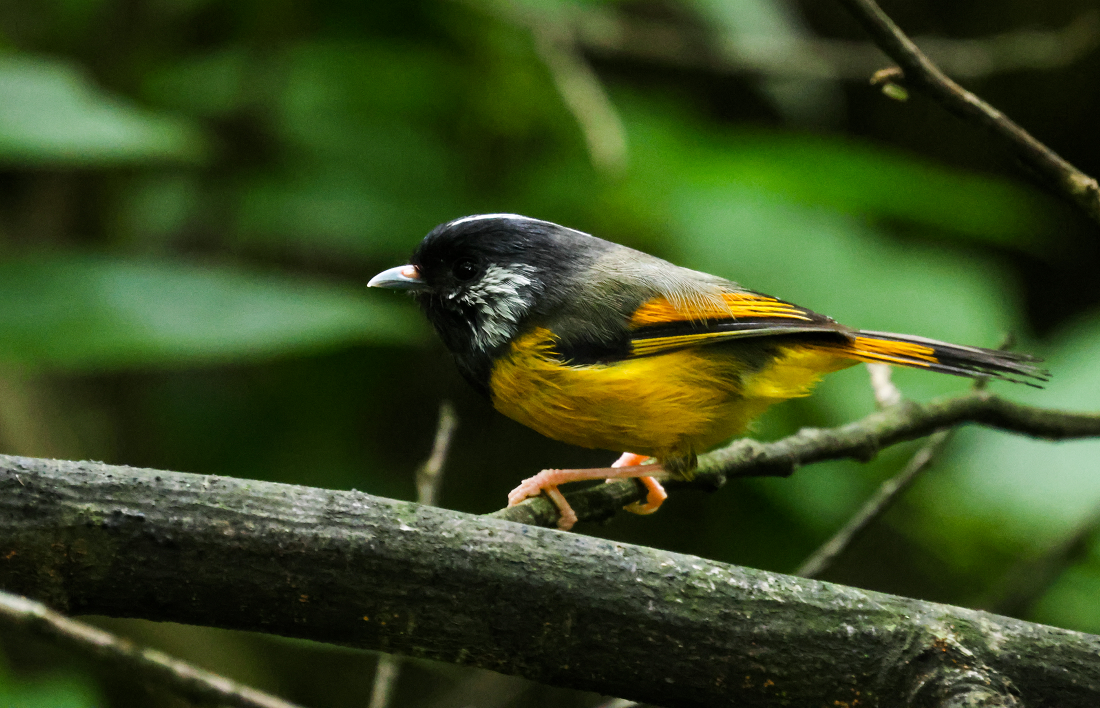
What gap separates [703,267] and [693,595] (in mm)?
3038

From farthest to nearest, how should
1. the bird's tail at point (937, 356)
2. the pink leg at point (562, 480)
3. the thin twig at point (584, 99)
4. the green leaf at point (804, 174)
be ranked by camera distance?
the green leaf at point (804, 174) < the thin twig at point (584, 99) < the bird's tail at point (937, 356) < the pink leg at point (562, 480)

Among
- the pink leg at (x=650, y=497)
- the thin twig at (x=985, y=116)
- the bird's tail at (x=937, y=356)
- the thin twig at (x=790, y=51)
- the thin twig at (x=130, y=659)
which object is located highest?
the thin twig at (x=790, y=51)

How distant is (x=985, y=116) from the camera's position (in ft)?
7.71

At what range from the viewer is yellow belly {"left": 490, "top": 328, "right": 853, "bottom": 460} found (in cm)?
288

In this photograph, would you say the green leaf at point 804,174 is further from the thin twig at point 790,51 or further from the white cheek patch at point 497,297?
the white cheek patch at point 497,297

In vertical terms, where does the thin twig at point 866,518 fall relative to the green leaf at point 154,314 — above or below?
above

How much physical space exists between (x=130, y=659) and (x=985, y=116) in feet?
7.82

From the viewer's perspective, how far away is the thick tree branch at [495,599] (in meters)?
1.51

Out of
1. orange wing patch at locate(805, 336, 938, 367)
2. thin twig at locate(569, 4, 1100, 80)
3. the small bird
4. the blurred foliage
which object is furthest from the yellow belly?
thin twig at locate(569, 4, 1100, 80)

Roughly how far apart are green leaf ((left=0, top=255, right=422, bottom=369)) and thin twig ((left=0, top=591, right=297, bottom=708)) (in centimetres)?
149

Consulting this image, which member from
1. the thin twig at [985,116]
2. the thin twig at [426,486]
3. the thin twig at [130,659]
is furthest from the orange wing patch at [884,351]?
the thin twig at [130,659]

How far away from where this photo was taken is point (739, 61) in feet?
17.4

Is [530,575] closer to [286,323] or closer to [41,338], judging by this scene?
[286,323]

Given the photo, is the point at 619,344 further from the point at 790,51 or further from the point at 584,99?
the point at 790,51
